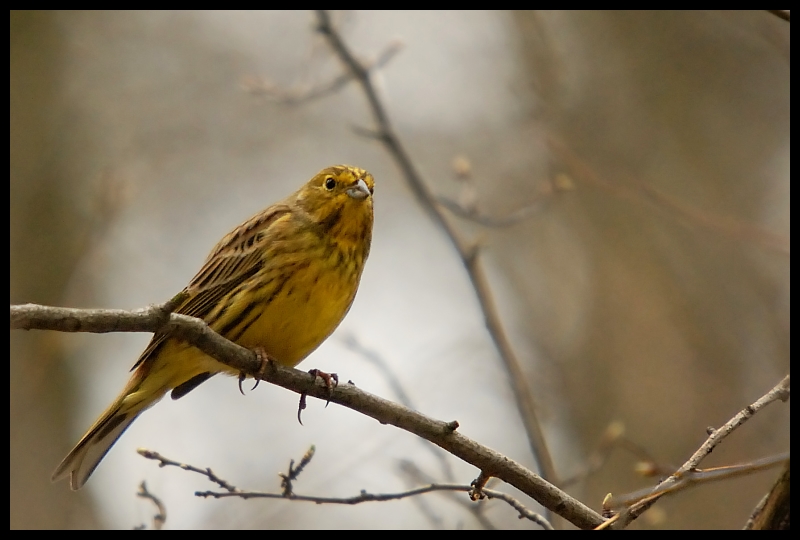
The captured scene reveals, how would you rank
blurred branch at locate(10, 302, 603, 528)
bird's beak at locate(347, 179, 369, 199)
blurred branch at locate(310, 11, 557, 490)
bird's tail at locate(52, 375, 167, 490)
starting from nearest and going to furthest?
blurred branch at locate(10, 302, 603, 528)
bird's tail at locate(52, 375, 167, 490)
blurred branch at locate(310, 11, 557, 490)
bird's beak at locate(347, 179, 369, 199)

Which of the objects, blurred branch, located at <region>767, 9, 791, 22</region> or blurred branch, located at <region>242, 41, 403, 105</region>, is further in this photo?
blurred branch, located at <region>242, 41, 403, 105</region>

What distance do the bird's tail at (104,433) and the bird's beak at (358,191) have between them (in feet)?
5.64

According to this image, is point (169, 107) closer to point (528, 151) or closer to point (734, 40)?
point (528, 151)

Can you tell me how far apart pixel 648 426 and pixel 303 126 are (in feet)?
23.6

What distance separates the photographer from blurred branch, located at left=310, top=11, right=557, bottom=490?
5531 mm

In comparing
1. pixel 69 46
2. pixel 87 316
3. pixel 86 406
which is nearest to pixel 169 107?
pixel 69 46

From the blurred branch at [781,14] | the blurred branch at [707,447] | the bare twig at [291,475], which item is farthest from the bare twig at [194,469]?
the blurred branch at [781,14]

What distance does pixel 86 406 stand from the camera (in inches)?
384

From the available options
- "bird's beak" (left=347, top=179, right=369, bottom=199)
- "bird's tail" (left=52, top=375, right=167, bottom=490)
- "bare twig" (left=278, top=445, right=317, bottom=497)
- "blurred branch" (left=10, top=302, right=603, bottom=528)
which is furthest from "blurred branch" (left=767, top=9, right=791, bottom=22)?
"bird's tail" (left=52, top=375, right=167, bottom=490)

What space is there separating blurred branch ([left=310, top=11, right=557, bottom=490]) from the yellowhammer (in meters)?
0.31

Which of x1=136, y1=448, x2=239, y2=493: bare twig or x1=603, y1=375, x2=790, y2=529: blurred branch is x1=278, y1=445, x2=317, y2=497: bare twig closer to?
x1=136, y1=448, x2=239, y2=493: bare twig

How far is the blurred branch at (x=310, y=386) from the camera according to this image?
3.13 meters

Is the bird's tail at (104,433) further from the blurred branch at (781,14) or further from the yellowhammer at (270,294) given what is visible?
the blurred branch at (781,14)

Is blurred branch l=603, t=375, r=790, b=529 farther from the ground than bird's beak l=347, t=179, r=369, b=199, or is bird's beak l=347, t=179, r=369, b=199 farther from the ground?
bird's beak l=347, t=179, r=369, b=199
